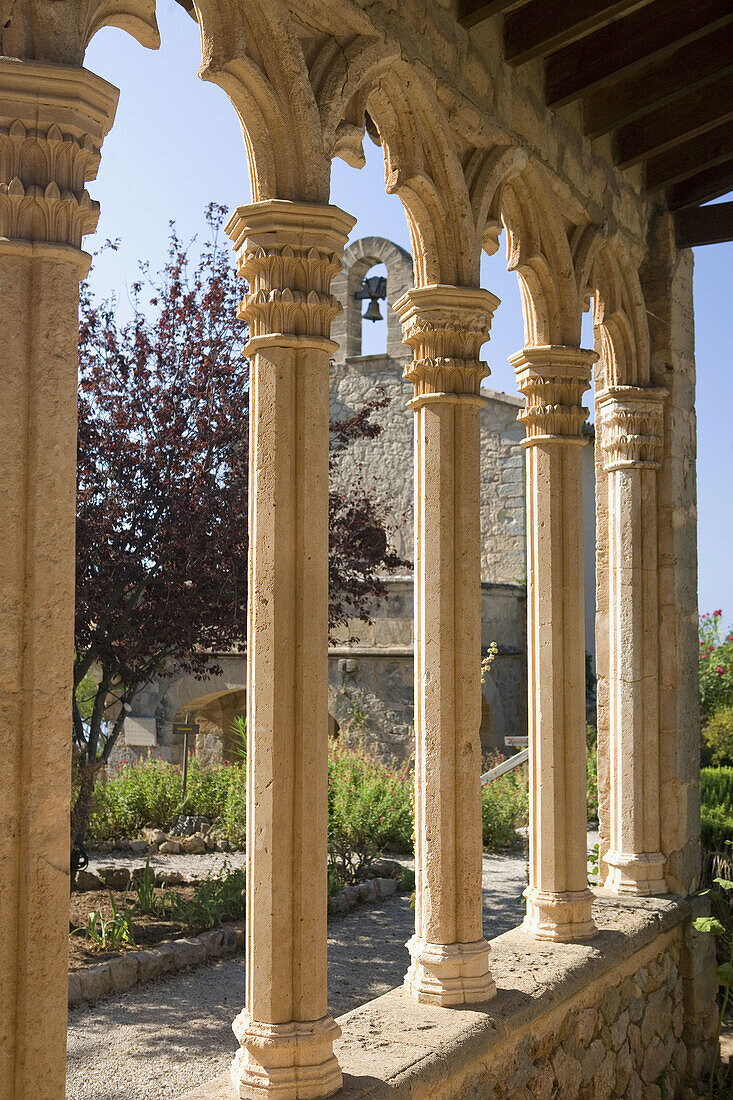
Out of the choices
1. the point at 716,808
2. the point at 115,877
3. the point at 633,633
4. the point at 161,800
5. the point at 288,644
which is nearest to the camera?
the point at 288,644

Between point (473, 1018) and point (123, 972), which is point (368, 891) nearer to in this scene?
point (123, 972)

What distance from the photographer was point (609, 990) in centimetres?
393

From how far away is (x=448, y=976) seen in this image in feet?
10.4

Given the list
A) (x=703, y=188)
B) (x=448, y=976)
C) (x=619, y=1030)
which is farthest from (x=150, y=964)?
(x=703, y=188)

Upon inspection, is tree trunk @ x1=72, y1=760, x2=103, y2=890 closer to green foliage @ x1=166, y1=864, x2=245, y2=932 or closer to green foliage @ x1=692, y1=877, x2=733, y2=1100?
green foliage @ x1=166, y1=864, x2=245, y2=932

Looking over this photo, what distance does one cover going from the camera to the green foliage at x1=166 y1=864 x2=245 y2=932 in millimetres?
5832

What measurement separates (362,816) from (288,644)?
216 inches

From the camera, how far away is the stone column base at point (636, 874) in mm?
4645

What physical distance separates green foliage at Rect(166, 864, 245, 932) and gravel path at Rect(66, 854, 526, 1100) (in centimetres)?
31

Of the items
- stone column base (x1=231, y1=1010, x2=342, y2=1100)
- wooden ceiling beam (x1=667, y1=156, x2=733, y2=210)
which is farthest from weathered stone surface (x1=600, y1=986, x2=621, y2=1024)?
wooden ceiling beam (x1=667, y1=156, x2=733, y2=210)

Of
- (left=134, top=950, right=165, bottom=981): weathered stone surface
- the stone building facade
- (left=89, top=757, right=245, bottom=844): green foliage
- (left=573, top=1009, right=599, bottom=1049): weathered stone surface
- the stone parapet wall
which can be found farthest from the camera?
the stone building facade

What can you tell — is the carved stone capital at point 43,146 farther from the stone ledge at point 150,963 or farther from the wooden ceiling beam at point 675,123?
the stone ledge at point 150,963

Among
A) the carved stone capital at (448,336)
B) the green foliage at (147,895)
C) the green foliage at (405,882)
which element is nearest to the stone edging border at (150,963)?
the green foliage at (147,895)

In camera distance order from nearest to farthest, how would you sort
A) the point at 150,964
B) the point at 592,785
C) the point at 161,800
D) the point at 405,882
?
the point at 150,964 < the point at 405,882 < the point at 161,800 < the point at 592,785
